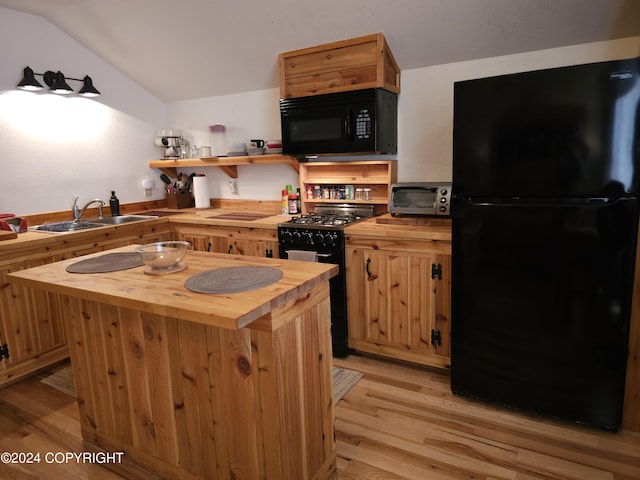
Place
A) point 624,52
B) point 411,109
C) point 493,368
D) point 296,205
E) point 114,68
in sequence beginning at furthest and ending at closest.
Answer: point 114,68, point 296,205, point 411,109, point 624,52, point 493,368

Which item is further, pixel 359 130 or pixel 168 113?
pixel 168 113

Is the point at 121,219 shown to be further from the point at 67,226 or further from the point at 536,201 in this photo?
the point at 536,201

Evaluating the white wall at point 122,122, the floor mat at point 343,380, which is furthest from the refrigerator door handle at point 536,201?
the floor mat at point 343,380

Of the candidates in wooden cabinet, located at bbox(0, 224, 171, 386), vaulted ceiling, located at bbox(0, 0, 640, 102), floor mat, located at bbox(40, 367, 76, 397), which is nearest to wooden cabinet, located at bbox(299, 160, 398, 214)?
vaulted ceiling, located at bbox(0, 0, 640, 102)

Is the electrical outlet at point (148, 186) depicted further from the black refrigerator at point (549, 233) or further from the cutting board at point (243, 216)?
the black refrigerator at point (549, 233)

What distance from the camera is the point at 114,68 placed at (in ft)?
12.3

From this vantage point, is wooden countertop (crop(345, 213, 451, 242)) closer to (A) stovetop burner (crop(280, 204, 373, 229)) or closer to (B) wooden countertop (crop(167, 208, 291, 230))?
(A) stovetop burner (crop(280, 204, 373, 229))

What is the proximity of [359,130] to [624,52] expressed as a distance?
1.56 meters

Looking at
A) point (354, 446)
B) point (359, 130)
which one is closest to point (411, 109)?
point (359, 130)

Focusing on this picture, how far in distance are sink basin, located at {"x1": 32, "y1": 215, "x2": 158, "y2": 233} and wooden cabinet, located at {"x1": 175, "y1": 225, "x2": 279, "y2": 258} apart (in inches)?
16.4

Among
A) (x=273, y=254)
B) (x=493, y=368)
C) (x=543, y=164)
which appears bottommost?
(x=493, y=368)

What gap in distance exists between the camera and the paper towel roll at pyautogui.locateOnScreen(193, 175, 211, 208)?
13.2 feet

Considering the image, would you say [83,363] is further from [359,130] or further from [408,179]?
[408,179]

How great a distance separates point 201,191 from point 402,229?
2.21 m
